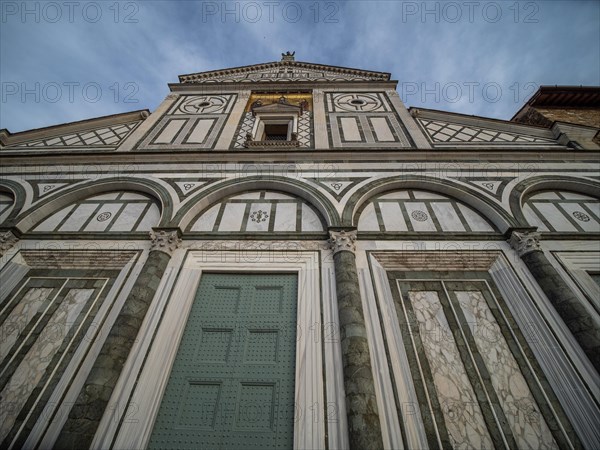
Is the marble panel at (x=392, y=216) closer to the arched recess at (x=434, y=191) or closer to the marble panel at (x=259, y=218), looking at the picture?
the arched recess at (x=434, y=191)

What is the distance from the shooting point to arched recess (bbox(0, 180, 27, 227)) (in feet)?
20.1

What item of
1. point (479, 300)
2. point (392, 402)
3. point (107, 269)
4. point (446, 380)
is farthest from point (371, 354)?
point (107, 269)

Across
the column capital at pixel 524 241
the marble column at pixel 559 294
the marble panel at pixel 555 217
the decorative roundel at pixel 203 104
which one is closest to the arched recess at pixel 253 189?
the column capital at pixel 524 241

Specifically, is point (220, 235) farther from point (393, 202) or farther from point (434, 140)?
point (434, 140)

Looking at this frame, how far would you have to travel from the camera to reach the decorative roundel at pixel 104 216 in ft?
20.6

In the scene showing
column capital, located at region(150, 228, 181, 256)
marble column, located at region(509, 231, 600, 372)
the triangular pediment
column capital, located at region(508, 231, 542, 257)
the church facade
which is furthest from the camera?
the triangular pediment

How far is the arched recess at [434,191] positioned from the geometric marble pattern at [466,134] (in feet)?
7.76

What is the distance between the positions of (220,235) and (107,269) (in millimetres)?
2090

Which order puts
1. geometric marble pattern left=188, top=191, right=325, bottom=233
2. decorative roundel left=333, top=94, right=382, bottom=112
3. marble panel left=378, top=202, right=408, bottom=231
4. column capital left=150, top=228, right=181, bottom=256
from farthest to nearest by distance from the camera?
decorative roundel left=333, top=94, right=382, bottom=112
geometric marble pattern left=188, top=191, right=325, bottom=233
marble panel left=378, top=202, right=408, bottom=231
column capital left=150, top=228, right=181, bottom=256

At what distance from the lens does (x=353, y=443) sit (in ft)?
10.7

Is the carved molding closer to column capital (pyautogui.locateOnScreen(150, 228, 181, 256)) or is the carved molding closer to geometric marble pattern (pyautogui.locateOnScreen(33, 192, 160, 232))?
geometric marble pattern (pyautogui.locateOnScreen(33, 192, 160, 232))

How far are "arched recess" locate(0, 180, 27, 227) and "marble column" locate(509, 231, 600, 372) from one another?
9684mm

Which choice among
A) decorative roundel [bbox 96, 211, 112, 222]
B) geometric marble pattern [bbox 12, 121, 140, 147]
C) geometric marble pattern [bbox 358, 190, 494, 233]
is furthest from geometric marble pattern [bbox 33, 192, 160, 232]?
geometric marble pattern [bbox 358, 190, 494, 233]

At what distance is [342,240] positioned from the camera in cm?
533
